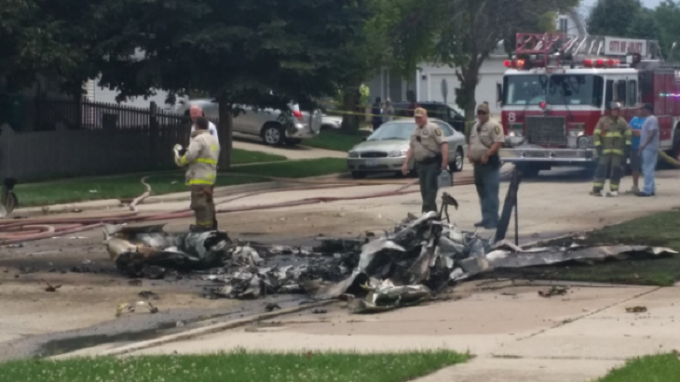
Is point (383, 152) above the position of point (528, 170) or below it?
above

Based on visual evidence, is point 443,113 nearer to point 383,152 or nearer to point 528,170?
point 383,152

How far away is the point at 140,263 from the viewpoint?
1241 cm

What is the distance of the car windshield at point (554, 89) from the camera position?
82.0 feet

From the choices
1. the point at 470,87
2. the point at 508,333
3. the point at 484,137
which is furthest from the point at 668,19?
the point at 508,333

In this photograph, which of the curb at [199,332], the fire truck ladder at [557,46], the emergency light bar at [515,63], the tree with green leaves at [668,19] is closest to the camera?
the curb at [199,332]

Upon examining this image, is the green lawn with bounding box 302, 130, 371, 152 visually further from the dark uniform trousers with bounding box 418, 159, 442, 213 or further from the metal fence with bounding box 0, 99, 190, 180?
the dark uniform trousers with bounding box 418, 159, 442, 213

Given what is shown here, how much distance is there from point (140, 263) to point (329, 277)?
2.24 meters

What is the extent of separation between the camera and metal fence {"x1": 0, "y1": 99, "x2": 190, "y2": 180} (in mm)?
25312

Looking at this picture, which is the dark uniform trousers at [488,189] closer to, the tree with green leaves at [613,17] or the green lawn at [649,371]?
the green lawn at [649,371]

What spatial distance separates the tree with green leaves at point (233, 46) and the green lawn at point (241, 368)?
17.5 meters

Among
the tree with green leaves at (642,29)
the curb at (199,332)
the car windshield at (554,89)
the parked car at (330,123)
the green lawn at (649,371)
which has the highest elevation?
the tree with green leaves at (642,29)

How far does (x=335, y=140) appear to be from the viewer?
4119cm

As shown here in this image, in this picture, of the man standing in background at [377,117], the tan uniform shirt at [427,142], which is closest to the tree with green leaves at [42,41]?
the tan uniform shirt at [427,142]

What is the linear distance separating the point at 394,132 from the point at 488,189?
13407mm
